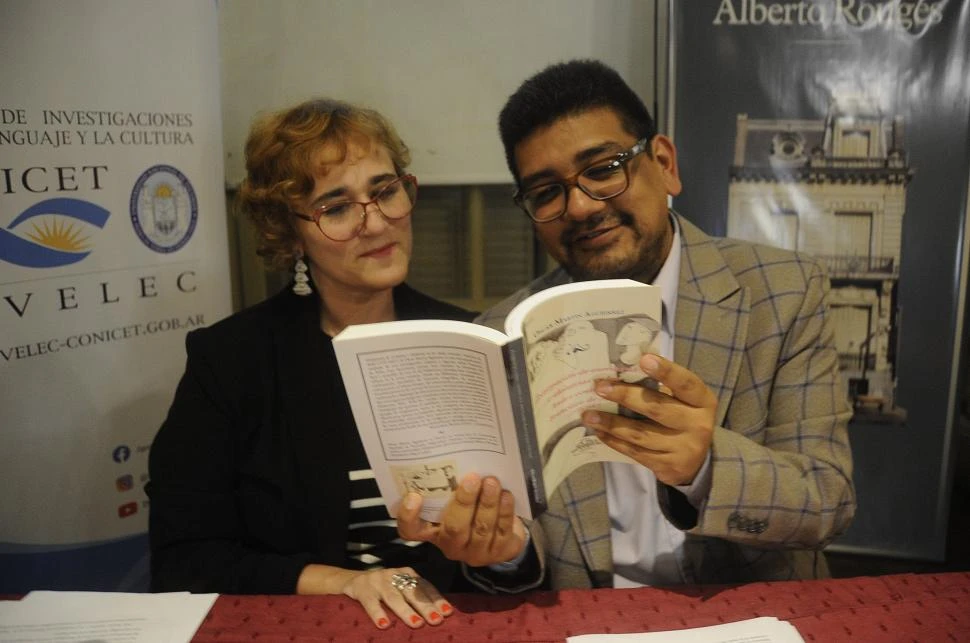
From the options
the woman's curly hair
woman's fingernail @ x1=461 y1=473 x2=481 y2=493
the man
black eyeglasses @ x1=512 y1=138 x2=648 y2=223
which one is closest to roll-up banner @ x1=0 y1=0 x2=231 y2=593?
the woman's curly hair

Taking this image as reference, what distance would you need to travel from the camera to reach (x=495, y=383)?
836mm

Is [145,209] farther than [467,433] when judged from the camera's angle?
Yes

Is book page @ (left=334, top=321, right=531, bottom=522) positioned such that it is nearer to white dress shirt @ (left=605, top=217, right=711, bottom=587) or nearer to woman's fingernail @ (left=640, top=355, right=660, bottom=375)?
woman's fingernail @ (left=640, top=355, right=660, bottom=375)

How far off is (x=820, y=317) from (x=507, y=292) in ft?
4.78

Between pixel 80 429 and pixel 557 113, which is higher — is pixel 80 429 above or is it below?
below

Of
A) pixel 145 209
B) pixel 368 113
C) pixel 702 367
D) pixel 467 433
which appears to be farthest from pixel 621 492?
pixel 145 209

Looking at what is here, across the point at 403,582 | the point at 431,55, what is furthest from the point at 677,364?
the point at 431,55

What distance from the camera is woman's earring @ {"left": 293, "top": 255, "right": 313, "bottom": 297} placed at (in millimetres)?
1601

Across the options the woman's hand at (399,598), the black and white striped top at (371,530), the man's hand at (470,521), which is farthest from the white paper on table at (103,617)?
the black and white striped top at (371,530)

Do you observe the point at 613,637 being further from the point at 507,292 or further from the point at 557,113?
the point at 507,292

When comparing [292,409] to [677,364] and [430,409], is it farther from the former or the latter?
[677,364]

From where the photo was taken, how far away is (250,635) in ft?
3.06

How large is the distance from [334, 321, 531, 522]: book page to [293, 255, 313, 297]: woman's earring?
75 centimetres

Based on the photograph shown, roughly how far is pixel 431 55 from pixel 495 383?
188cm
